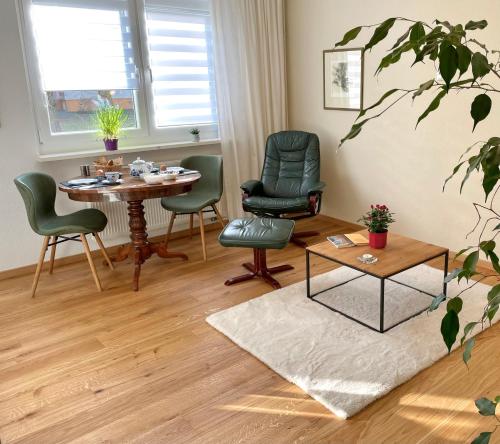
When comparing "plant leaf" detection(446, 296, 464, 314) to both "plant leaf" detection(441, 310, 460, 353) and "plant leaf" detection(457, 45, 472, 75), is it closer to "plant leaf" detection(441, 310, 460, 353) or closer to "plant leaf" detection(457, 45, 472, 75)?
"plant leaf" detection(441, 310, 460, 353)

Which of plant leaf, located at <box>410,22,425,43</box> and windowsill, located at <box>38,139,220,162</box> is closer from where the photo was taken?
plant leaf, located at <box>410,22,425,43</box>

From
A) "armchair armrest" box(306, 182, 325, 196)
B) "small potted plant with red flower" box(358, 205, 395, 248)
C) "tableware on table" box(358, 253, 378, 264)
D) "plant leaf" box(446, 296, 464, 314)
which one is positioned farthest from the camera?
"armchair armrest" box(306, 182, 325, 196)

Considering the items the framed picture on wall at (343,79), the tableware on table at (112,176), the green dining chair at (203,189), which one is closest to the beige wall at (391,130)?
the framed picture on wall at (343,79)

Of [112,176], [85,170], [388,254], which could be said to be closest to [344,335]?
[388,254]

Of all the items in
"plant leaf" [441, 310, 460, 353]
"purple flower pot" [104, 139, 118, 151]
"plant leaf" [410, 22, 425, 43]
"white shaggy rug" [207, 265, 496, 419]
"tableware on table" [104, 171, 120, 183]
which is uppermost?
"plant leaf" [410, 22, 425, 43]

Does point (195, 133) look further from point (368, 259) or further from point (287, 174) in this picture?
point (368, 259)

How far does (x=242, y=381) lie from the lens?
227 cm

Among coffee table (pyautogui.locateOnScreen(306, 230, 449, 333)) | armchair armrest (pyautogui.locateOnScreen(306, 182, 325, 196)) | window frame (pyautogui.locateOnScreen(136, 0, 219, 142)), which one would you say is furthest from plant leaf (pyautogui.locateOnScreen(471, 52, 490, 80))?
window frame (pyautogui.locateOnScreen(136, 0, 219, 142))

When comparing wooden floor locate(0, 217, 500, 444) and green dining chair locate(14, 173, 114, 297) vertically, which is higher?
green dining chair locate(14, 173, 114, 297)

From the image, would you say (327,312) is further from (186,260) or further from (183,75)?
(183,75)

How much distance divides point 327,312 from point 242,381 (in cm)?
83

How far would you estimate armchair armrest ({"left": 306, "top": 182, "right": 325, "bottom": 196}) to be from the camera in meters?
3.94

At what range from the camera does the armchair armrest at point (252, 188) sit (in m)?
4.16

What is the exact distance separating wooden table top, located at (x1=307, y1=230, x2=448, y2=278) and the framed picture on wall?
5.35 ft
